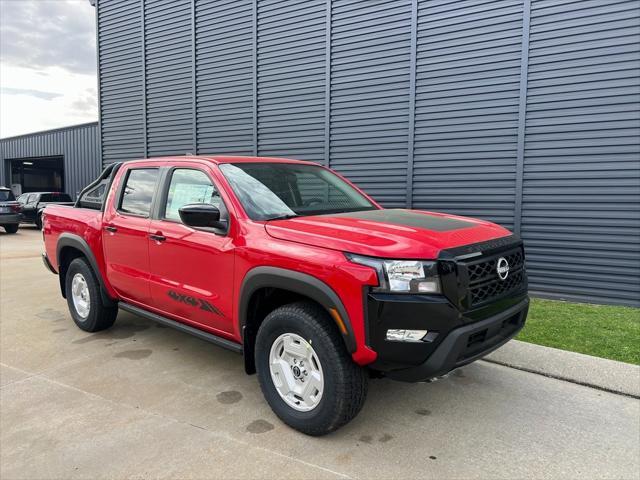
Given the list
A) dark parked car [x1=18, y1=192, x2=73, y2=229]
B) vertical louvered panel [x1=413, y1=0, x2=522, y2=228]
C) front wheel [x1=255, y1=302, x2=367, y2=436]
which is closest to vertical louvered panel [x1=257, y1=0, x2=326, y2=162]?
vertical louvered panel [x1=413, y1=0, x2=522, y2=228]

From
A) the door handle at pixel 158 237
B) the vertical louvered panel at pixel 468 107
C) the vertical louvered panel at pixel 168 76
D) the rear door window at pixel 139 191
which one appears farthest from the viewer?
the vertical louvered panel at pixel 168 76

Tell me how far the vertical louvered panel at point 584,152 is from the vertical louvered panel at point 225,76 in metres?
5.55

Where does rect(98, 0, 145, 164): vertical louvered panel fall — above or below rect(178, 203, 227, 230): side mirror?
above

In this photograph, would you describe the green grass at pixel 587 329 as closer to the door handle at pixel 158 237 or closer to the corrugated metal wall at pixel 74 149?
the door handle at pixel 158 237

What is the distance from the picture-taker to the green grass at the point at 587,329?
454cm

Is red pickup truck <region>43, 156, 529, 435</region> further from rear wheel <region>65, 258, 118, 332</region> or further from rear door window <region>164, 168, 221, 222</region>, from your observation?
rear wheel <region>65, 258, 118, 332</region>

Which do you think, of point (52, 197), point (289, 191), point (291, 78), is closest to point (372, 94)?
point (291, 78)

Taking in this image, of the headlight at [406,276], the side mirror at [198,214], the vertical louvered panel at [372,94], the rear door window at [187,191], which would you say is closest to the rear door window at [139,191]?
the rear door window at [187,191]

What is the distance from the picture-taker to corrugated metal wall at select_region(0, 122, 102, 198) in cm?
1872

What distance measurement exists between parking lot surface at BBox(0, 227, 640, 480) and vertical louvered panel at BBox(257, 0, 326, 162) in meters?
5.62

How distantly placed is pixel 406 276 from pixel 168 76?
10389 millimetres

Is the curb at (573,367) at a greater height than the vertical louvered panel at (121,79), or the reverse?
the vertical louvered panel at (121,79)

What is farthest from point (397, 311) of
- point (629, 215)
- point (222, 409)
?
point (629, 215)

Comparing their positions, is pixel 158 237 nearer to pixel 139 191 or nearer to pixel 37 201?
pixel 139 191
